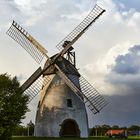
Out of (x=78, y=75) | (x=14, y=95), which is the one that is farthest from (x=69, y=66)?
(x=14, y=95)

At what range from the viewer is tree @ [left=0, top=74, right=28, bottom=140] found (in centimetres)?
4502

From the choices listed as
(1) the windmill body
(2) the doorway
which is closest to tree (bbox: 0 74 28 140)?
(1) the windmill body

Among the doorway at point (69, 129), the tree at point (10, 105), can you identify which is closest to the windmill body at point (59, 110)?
the doorway at point (69, 129)

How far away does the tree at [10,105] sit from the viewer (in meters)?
45.0

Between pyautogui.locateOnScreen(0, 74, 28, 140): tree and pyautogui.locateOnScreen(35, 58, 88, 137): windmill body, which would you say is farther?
pyautogui.locateOnScreen(35, 58, 88, 137): windmill body

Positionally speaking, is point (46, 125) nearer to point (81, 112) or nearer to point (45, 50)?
point (81, 112)

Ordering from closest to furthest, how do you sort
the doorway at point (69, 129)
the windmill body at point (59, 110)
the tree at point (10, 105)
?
1. the tree at point (10, 105)
2. the windmill body at point (59, 110)
3. the doorway at point (69, 129)

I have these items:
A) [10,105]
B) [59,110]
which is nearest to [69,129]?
[59,110]

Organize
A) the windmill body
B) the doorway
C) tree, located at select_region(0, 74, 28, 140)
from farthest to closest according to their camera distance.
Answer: the doorway
the windmill body
tree, located at select_region(0, 74, 28, 140)

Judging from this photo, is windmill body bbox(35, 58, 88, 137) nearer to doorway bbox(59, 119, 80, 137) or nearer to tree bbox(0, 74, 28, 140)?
doorway bbox(59, 119, 80, 137)

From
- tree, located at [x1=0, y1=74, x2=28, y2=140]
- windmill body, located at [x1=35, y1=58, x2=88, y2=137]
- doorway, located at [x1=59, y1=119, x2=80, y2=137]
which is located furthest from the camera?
doorway, located at [x1=59, y1=119, x2=80, y2=137]

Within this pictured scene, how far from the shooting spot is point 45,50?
5572 centimetres

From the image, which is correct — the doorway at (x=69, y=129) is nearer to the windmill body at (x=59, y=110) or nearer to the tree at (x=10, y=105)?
the windmill body at (x=59, y=110)

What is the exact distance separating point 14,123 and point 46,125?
847cm
